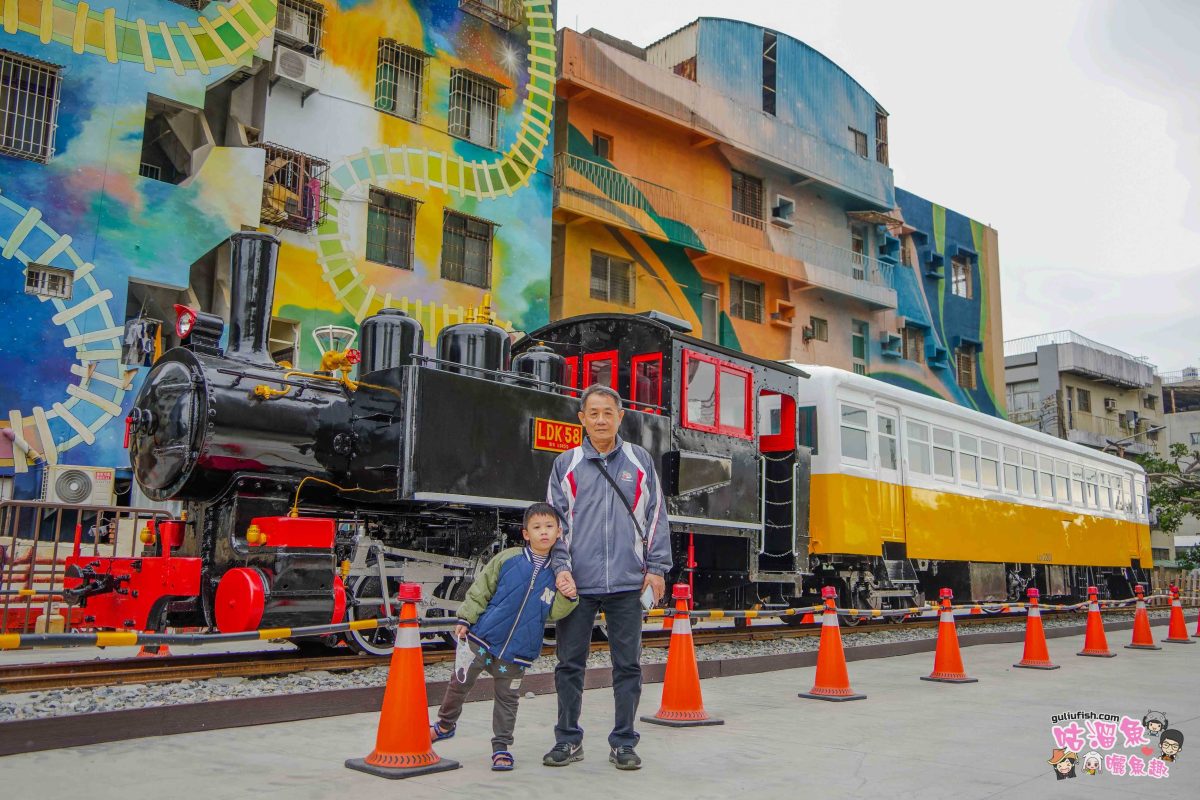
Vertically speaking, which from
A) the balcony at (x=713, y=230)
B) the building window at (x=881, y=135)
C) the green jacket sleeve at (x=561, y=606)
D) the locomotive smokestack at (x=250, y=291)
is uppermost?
the building window at (x=881, y=135)

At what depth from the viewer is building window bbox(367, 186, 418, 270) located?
1655 cm

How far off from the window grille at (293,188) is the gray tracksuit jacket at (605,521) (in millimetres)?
11777

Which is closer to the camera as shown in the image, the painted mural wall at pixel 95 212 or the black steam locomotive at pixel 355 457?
the black steam locomotive at pixel 355 457

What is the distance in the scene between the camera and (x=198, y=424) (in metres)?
6.94

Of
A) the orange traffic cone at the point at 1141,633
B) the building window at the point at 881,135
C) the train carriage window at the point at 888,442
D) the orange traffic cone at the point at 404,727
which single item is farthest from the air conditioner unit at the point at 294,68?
the building window at the point at 881,135

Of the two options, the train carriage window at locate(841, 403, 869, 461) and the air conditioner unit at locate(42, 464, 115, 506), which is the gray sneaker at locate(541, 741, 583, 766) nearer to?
the train carriage window at locate(841, 403, 869, 461)

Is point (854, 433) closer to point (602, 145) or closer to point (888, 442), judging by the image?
point (888, 442)

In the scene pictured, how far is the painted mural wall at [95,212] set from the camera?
12695 mm

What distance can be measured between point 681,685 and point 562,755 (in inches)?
50.3

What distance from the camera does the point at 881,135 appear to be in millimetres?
27625

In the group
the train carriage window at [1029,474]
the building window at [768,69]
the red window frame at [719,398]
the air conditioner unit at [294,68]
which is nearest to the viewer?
the red window frame at [719,398]

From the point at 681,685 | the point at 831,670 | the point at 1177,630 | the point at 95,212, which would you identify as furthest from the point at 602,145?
the point at 681,685

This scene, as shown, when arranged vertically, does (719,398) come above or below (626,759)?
above

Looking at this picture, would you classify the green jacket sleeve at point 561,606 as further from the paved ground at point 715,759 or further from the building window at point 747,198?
the building window at point 747,198
